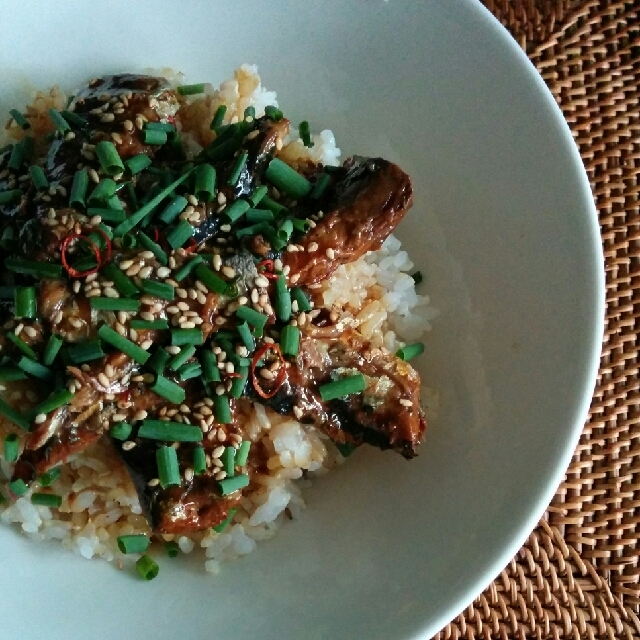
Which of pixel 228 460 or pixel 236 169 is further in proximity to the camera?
pixel 236 169

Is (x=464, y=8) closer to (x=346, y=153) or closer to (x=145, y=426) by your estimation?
(x=346, y=153)

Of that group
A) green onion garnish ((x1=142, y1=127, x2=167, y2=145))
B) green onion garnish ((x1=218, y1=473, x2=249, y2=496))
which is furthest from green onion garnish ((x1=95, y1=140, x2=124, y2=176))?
green onion garnish ((x1=218, y1=473, x2=249, y2=496))

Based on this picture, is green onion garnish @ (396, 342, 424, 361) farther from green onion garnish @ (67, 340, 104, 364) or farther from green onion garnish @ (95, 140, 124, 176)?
green onion garnish @ (95, 140, 124, 176)

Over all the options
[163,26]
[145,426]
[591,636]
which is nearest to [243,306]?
[145,426]

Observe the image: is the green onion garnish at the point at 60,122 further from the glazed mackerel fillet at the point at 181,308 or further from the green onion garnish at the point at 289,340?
the green onion garnish at the point at 289,340

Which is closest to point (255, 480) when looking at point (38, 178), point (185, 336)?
point (185, 336)

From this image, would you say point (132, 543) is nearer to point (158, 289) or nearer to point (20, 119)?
point (158, 289)

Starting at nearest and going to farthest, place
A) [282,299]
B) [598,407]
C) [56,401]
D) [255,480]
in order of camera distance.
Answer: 1. [56,401]
2. [282,299]
3. [255,480]
4. [598,407]
